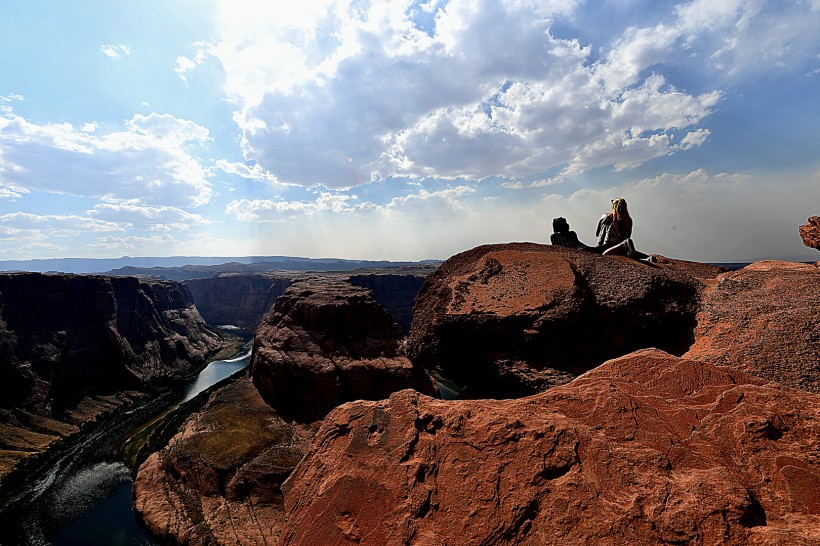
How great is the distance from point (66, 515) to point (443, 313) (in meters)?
46.8

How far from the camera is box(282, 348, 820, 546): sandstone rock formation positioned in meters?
4.36

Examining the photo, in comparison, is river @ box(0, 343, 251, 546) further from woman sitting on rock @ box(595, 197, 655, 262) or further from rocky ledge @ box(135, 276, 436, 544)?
woman sitting on rock @ box(595, 197, 655, 262)

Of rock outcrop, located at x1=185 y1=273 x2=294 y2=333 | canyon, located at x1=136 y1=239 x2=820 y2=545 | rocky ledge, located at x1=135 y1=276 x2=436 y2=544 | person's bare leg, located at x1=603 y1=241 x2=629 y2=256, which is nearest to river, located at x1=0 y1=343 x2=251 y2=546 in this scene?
rocky ledge, located at x1=135 y1=276 x2=436 y2=544

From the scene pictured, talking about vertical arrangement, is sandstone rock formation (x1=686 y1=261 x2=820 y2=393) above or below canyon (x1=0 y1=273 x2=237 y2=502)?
above

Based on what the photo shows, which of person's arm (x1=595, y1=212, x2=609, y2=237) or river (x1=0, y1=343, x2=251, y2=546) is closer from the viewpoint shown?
person's arm (x1=595, y1=212, x2=609, y2=237)

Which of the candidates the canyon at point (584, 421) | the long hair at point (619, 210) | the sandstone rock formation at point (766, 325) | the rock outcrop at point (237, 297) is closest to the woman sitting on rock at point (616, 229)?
the long hair at point (619, 210)

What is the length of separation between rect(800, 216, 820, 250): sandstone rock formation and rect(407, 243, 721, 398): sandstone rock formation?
6501mm

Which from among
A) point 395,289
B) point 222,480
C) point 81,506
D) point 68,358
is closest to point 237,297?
point 395,289

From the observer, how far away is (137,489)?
33875mm

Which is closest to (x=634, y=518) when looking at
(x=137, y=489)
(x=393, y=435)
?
(x=393, y=435)

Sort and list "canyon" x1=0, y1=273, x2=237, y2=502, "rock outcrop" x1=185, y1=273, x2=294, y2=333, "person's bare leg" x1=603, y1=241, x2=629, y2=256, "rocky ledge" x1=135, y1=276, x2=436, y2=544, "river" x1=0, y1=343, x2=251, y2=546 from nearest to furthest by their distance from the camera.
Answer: "person's bare leg" x1=603, y1=241, x2=629, y2=256 → "rocky ledge" x1=135, y1=276, x2=436, y2=544 → "river" x1=0, y1=343, x2=251, y2=546 → "canyon" x1=0, y1=273, x2=237, y2=502 → "rock outcrop" x1=185, y1=273, x2=294, y2=333

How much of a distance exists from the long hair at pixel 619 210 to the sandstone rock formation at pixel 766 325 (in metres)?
5.36

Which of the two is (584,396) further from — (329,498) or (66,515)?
(66,515)

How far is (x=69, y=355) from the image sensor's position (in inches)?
2510
